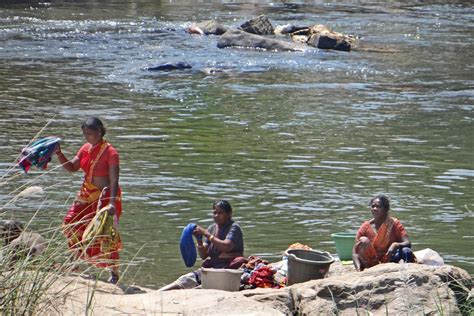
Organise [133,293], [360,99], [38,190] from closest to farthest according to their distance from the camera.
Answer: [38,190] → [133,293] → [360,99]

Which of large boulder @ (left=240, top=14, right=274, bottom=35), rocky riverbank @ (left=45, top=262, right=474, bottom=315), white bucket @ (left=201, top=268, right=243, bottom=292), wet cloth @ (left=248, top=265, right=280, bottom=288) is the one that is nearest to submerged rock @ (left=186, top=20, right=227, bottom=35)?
large boulder @ (left=240, top=14, right=274, bottom=35)

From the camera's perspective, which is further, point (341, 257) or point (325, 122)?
point (325, 122)

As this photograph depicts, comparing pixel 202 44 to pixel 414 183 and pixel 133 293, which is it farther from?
pixel 133 293

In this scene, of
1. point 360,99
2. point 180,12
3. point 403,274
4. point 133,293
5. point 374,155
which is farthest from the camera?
point 180,12

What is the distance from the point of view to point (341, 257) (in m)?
9.65

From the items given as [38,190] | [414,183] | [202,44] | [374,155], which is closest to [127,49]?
[202,44]

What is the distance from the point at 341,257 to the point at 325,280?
149cm

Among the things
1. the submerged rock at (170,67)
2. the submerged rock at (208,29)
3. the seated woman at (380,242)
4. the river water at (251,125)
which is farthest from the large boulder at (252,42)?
the seated woman at (380,242)

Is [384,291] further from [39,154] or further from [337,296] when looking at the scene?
[39,154]

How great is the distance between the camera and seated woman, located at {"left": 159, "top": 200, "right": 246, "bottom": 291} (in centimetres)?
885

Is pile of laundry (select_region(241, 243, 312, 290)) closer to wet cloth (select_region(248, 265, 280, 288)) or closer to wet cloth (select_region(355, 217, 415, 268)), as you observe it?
wet cloth (select_region(248, 265, 280, 288))

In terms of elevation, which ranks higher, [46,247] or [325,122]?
[46,247]

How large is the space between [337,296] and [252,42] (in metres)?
17.7

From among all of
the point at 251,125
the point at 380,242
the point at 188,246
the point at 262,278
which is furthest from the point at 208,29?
the point at 262,278
